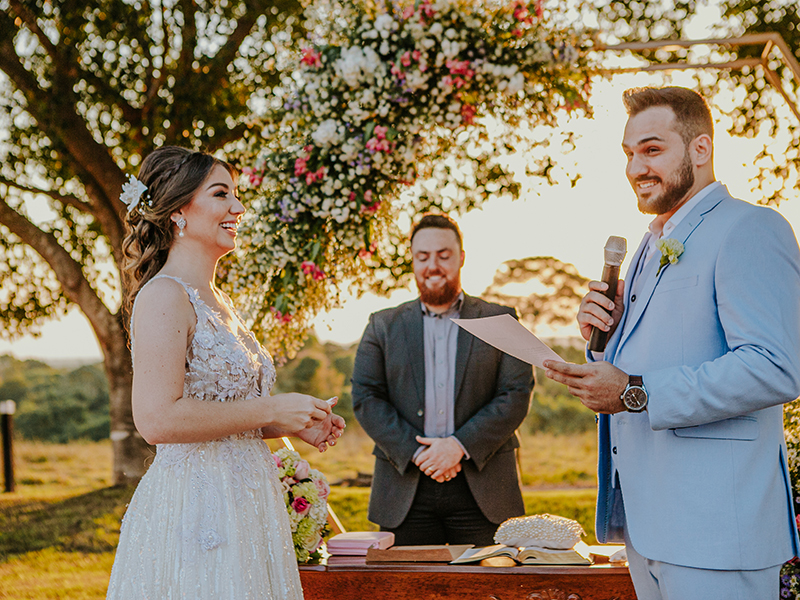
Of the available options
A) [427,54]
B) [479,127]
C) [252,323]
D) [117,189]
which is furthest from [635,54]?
[117,189]

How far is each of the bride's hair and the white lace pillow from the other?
181 centimetres

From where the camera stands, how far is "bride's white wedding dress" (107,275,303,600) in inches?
80.6

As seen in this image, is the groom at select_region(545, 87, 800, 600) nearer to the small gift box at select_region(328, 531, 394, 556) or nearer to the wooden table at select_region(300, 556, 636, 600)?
the wooden table at select_region(300, 556, 636, 600)

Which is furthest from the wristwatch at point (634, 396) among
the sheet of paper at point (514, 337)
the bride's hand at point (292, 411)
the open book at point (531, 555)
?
the open book at point (531, 555)

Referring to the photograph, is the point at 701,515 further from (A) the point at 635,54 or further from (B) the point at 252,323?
(A) the point at 635,54

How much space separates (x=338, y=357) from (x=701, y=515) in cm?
620

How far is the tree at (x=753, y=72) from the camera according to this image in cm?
425

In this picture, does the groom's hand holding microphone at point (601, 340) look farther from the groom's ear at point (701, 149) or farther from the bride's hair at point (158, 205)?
the bride's hair at point (158, 205)

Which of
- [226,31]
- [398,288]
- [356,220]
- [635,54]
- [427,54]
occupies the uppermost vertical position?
Answer: [226,31]

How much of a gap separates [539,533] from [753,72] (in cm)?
303

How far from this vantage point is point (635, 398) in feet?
6.07

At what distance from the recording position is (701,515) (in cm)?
180

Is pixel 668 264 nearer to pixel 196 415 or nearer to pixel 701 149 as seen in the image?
pixel 701 149

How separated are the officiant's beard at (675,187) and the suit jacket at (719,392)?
75 mm
